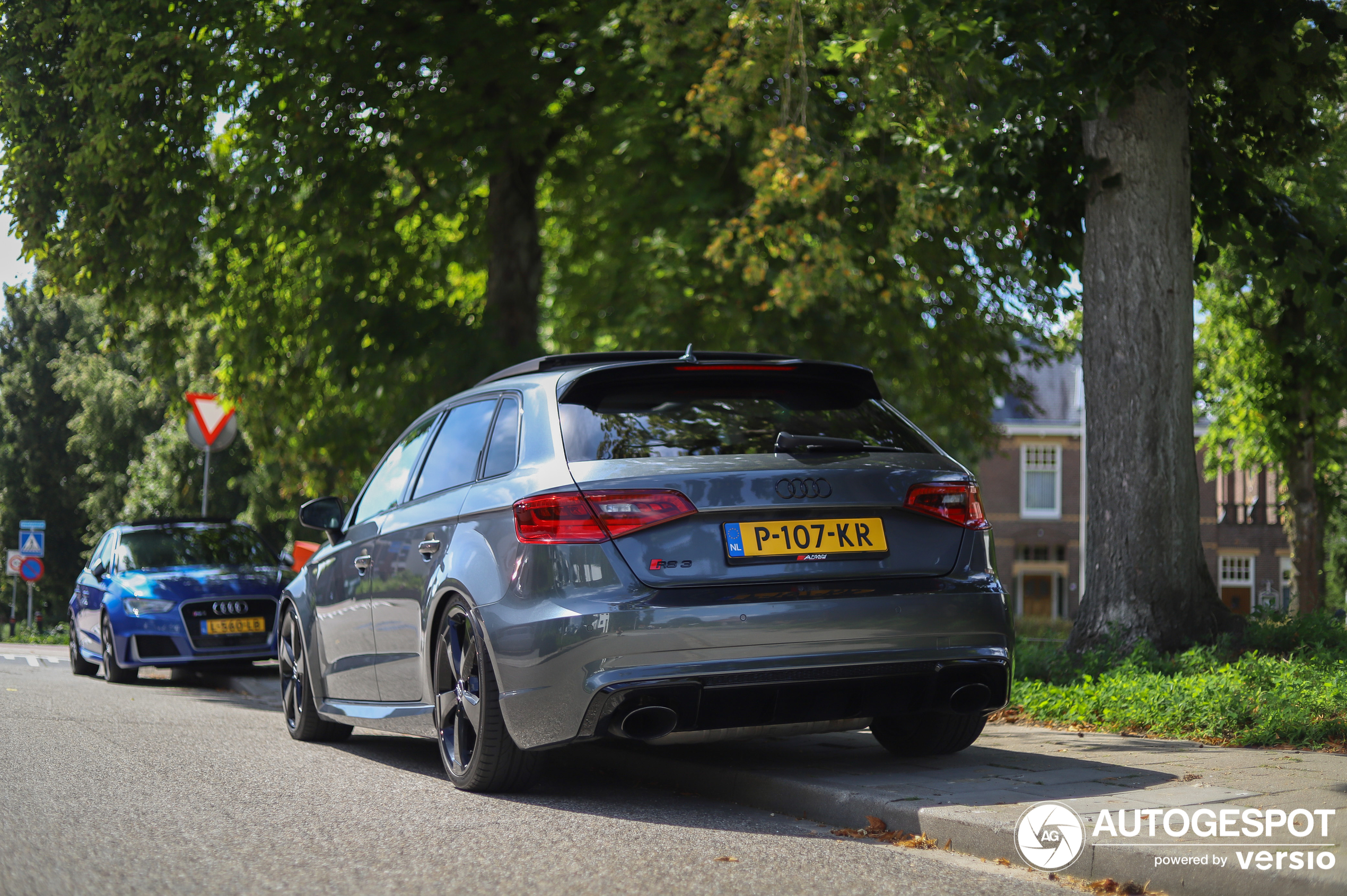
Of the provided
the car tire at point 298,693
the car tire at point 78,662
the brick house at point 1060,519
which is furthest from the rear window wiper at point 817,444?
the brick house at point 1060,519

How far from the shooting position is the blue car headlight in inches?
464

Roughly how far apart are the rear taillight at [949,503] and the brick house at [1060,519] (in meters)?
40.6

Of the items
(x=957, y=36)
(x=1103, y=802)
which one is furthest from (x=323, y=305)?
(x=1103, y=802)

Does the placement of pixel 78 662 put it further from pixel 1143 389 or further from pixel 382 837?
pixel 1143 389

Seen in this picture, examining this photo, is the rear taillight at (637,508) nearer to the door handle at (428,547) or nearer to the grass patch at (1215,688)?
the door handle at (428,547)

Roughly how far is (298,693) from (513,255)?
9512 mm

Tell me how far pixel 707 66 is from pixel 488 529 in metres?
9.10

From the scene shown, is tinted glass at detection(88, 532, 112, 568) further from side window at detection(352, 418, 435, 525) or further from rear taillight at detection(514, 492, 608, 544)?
rear taillight at detection(514, 492, 608, 544)

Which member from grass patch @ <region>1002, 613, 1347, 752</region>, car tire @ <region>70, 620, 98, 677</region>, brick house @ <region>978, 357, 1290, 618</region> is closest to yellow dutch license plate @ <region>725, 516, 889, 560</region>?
grass patch @ <region>1002, 613, 1347, 752</region>

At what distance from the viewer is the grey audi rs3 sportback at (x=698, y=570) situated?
4.82 meters

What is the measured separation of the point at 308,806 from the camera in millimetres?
Result: 5309

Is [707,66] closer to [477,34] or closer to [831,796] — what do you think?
[477,34]

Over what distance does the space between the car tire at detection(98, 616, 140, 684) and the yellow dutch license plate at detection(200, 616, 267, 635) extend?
3.34ft

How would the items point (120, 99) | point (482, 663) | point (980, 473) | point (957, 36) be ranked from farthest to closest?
point (980, 473) < point (120, 99) < point (957, 36) < point (482, 663)
